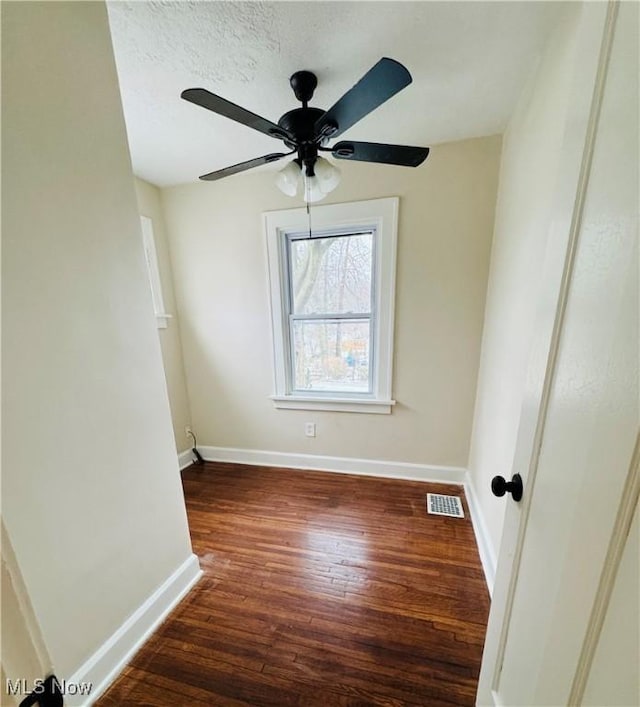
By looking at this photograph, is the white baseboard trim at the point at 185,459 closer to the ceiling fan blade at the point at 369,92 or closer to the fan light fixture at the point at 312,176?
the fan light fixture at the point at 312,176

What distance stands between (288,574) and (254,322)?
179 cm

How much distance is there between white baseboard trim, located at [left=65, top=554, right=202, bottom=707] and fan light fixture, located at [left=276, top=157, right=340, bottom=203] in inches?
80.0

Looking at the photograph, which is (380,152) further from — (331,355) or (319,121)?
(331,355)

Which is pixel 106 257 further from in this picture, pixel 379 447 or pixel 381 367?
pixel 379 447

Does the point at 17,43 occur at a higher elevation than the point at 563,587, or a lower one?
higher

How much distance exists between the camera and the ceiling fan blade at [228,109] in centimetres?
100

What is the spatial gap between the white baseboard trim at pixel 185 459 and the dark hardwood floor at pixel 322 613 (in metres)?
0.65

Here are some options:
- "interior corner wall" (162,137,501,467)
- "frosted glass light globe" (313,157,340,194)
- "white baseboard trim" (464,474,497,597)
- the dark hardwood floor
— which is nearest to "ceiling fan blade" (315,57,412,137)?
"frosted glass light globe" (313,157,340,194)

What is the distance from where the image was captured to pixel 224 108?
3.53 ft

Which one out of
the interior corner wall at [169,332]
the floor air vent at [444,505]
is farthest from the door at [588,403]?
the interior corner wall at [169,332]

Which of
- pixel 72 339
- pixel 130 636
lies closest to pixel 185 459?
pixel 130 636

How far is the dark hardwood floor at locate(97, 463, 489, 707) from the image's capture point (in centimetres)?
109

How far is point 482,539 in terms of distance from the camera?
1674 mm

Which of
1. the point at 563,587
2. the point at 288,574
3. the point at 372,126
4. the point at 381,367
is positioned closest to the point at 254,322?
the point at 381,367
